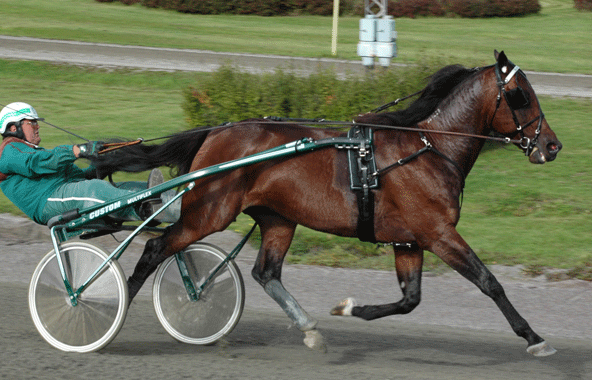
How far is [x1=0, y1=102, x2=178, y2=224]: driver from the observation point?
5027mm

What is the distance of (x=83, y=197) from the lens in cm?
520

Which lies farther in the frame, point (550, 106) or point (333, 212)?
point (550, 106)

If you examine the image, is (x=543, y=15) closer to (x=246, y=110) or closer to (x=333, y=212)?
(x=246, y=110)

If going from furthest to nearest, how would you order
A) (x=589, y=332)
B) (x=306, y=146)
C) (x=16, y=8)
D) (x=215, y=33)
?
(x=16, y=8), (x=215, y=33), (x=589, y=332), (x=306, y=146)

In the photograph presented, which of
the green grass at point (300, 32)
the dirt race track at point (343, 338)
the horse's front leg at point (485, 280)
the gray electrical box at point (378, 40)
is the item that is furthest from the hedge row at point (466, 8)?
the horse's front leg at point (485, 280)

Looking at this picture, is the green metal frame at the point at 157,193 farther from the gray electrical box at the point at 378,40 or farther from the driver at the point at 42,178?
the gray electrical box at the point at 378,40

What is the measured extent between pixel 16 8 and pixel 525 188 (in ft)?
86.0

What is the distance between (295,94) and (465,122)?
5.71 metres

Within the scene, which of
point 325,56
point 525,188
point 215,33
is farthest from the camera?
point 215,33

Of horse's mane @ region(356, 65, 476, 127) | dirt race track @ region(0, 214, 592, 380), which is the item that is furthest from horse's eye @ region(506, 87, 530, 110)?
dirt race track @ region(0, 214, 592, 380)

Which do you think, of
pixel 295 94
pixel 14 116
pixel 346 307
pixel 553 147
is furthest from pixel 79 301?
pixel 295 94

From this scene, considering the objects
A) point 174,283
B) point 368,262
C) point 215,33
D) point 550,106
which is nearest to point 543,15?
point 215,33

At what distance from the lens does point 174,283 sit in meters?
5.42

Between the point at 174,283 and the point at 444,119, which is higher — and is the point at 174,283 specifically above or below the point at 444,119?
below
